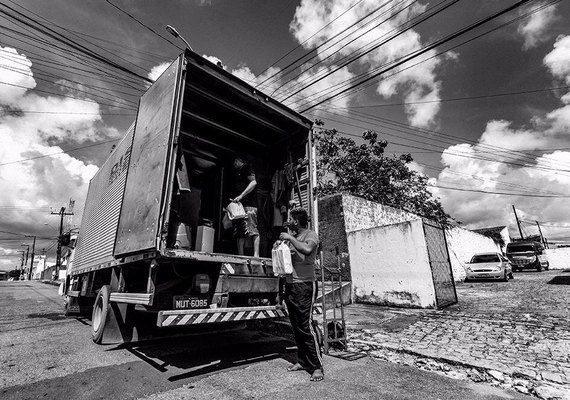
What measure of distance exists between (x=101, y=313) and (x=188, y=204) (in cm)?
218

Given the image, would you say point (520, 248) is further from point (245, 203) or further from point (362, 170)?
point (245, 203)

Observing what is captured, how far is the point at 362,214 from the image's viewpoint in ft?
37.4

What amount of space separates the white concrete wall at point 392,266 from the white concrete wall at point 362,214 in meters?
1.03

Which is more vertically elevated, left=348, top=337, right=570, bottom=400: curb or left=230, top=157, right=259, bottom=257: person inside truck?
left=230, top=157, right=259, bottom=257: person inside truck

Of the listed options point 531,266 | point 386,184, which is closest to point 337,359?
point 386,184

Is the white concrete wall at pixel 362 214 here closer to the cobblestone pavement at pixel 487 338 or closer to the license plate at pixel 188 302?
the cobblestone pavement at pixel 487 338

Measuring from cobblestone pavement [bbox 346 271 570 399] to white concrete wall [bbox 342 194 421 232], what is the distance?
11.2 ft

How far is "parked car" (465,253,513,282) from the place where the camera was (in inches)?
609

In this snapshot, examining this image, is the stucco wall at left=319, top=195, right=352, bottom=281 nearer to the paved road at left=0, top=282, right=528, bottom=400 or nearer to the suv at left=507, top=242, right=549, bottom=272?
the paved road at left=0, top=282, right=528, bottom=400

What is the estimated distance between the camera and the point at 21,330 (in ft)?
20.3

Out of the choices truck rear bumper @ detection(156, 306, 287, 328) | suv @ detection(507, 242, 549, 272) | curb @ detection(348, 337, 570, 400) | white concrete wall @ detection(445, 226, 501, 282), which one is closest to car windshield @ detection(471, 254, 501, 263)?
white concrete wall @ detection(445, 226, 501, 282)

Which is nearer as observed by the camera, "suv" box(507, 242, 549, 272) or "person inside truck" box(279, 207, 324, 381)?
"person inside truck" box(279, 207, 324, 381)

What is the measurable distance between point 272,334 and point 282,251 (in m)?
2.97

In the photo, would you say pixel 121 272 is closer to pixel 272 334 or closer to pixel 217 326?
pixel 217 326
